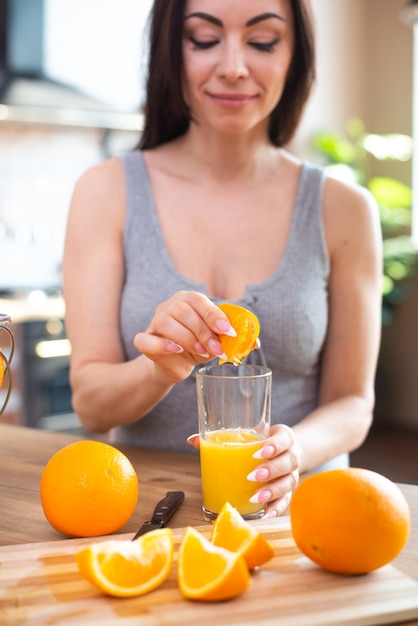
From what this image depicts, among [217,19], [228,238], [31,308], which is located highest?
[217,19]

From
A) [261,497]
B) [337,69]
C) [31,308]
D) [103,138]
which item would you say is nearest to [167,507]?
[261,497]

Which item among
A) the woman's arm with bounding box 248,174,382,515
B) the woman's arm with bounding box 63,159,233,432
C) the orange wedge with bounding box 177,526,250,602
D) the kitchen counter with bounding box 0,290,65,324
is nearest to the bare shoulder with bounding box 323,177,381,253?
the woman's arm with bounding box 248,174,382,515

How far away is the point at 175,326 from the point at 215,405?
0.12 m

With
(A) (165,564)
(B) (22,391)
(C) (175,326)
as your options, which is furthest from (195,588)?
(B) (22,391)

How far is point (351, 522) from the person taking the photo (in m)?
0.78

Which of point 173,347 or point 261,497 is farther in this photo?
point 173,347

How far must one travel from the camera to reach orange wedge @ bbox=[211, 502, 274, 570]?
2.61 feet

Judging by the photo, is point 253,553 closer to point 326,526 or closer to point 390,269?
point 326,526

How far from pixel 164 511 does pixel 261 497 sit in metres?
0.12

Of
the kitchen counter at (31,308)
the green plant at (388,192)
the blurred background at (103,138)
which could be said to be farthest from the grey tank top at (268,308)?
the green plant at (388,192)

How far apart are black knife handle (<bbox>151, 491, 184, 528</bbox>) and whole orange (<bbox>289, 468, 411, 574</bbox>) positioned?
221mm

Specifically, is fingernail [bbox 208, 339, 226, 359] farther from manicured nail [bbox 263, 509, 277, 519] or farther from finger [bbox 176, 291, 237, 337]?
manicured nail [bbox 263, 509, 277, 519]

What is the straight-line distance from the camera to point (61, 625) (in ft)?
2.33

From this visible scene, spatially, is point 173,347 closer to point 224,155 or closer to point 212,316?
point 212,316
